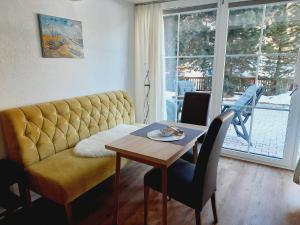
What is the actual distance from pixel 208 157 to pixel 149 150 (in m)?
0.41

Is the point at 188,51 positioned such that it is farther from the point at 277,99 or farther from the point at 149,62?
the point at 277,99

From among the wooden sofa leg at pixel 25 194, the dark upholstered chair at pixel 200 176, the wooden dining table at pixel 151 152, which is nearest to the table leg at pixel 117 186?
the wooden dining table at pixel 151 152

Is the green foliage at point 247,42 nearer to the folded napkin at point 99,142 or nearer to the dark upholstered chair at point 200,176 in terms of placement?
the folded napkin at point 99,142

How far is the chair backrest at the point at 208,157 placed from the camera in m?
1.36

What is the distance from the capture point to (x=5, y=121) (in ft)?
5.94

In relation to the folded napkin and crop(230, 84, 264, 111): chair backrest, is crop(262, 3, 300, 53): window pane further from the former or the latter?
the folded napkin

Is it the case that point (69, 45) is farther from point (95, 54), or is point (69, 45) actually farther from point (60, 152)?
point (60, 152)

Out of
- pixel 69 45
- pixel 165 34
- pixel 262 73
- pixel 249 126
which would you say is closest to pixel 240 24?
pixel 262 73

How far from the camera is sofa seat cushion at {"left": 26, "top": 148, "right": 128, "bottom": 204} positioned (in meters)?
1.64

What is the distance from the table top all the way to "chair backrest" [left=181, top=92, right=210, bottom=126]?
76 centimetres

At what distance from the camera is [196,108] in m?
2.48

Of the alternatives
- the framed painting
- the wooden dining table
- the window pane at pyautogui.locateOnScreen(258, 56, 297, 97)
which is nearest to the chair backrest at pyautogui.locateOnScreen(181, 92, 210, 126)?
the wooden dining table

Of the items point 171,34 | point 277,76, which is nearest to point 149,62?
point 171,34

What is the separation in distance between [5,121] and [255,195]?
8.18ft
